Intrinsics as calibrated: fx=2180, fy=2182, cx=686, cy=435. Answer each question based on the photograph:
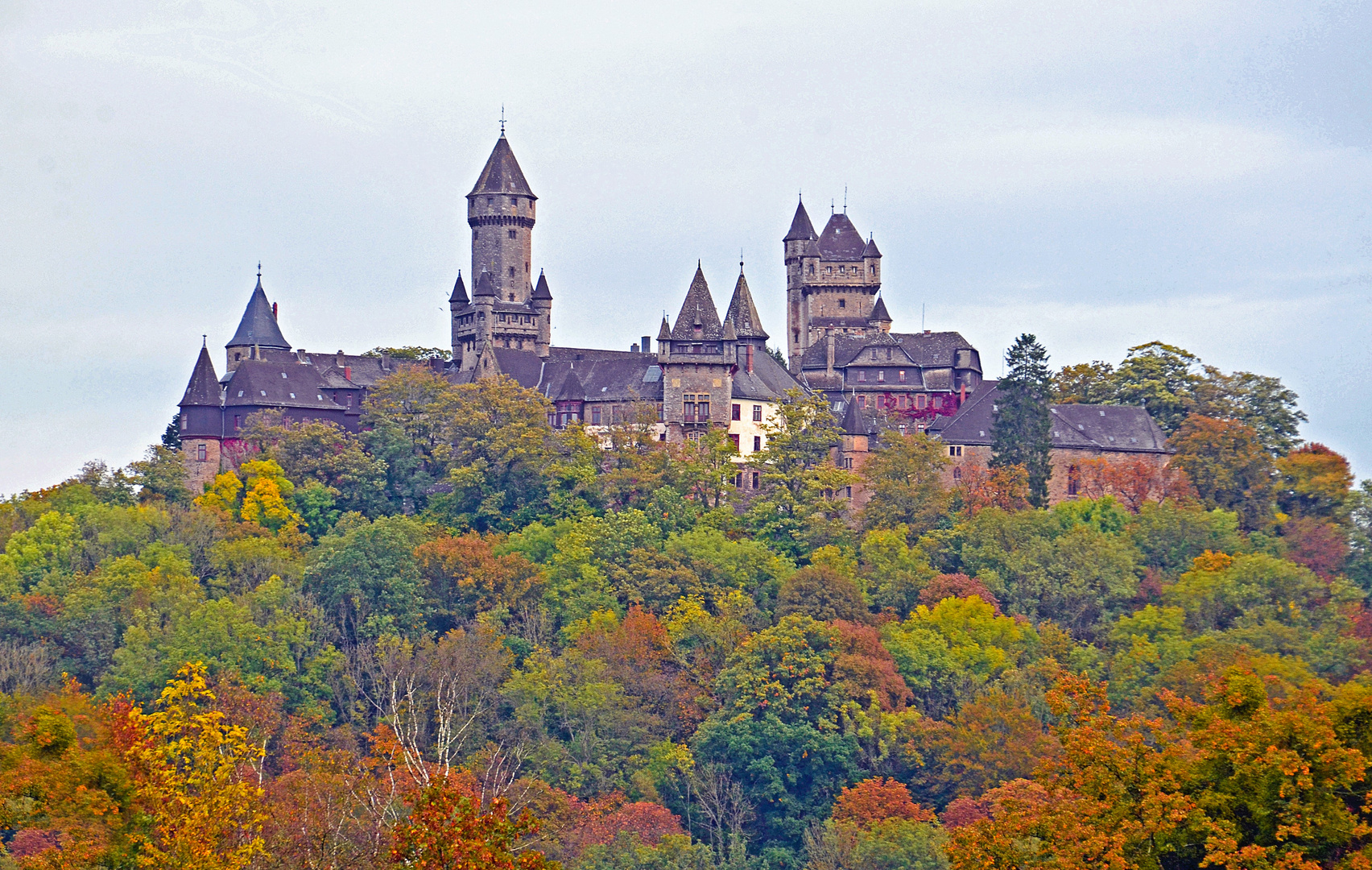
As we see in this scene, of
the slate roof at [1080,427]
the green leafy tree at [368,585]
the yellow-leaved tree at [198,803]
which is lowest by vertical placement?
the yellow-leaved tree at [198,803]

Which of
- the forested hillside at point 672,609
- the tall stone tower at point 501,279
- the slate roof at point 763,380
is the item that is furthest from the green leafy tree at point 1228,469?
the tall stone tower at point 501,279

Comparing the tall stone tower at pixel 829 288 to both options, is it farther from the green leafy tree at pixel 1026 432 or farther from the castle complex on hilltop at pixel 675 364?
the green leafy tree at pixel 1026 432

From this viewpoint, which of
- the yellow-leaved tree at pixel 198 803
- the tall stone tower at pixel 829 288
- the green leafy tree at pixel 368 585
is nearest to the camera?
the yellow-leaved tree at pixel 198 803

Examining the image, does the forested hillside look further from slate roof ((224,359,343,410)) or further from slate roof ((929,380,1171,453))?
slate roof ((224,359,343,410))

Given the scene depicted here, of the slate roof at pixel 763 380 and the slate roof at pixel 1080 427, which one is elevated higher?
the slate roof at pixel 763 380

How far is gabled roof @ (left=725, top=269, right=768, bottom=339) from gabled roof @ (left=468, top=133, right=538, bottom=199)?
46.3 ft

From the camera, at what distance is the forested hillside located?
6569 centimetres

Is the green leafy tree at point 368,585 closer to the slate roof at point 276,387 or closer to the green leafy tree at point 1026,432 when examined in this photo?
the slate roof at point 276,387

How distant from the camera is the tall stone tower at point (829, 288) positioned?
97.6m

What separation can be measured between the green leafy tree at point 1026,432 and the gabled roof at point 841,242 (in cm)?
1727

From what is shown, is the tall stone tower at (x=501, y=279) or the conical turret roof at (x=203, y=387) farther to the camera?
the tall stone tower at (x=501, y=279)

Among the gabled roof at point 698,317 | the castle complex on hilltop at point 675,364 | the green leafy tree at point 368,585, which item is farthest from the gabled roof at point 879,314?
the green leafy tree at point 368,585

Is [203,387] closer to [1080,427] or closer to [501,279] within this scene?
[501,279]

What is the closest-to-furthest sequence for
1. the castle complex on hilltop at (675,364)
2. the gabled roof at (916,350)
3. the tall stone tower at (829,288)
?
the castle complex on hilltop at (675,364) → the gabled roof at (916,350) → the tall stone tower at (829,288)
